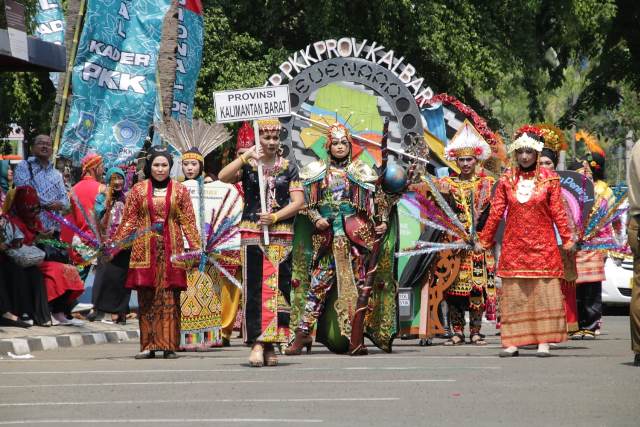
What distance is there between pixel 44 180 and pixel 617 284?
943 cm

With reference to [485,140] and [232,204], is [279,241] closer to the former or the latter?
[232,204]

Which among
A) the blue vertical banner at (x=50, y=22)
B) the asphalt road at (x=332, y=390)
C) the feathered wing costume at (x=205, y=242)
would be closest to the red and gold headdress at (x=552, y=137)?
the asphalt road at (x=332, y=390)

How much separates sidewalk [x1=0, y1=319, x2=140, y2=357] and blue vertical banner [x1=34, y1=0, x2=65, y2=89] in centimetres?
598

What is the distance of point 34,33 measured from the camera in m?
24.6

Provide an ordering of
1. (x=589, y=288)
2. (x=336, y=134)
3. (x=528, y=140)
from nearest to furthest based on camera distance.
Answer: (x=528, y=140) → (x=336, y=134) → (x=589, y=288)

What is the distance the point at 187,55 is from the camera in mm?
23609

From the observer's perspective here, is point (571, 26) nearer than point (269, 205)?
No

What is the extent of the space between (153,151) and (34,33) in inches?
438

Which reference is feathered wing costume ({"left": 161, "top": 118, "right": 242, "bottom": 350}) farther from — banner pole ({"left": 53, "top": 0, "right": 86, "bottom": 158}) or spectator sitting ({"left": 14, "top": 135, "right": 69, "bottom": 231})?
banner pole ({"left": 53, "top": 0, "right": 86, "bottom": 158})

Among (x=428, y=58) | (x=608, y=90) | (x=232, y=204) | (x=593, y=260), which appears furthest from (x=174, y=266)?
(x=608, y=90)

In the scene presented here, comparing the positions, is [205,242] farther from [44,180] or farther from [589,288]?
[589,288]

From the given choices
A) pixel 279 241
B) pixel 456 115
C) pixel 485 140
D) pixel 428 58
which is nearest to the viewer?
pixel 279 241

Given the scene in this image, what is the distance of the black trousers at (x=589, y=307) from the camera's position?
17.1 metres

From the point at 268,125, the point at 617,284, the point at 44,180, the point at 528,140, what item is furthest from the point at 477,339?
the point at 617,284
